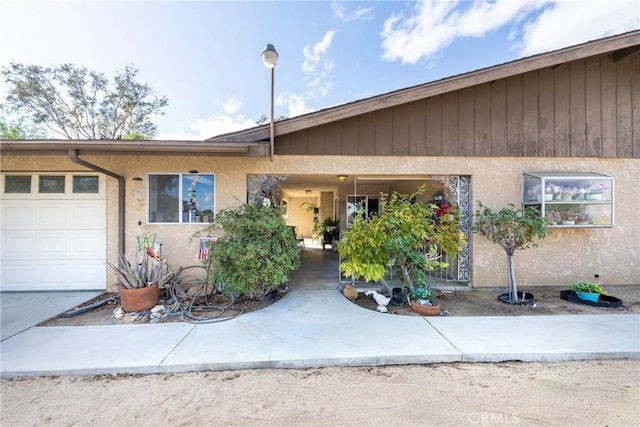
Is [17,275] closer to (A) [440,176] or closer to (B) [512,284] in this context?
(A) [440,176]

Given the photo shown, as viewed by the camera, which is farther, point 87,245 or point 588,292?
point 87,245

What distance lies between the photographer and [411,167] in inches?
219

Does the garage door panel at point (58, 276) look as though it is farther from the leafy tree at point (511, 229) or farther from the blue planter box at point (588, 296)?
the blue planter box at point (588, 296)

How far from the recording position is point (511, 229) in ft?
15.9

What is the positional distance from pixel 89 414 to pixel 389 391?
2.59m

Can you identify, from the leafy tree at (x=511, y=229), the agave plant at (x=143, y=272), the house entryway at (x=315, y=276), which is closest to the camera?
the agave plant at (x=143, y=272)

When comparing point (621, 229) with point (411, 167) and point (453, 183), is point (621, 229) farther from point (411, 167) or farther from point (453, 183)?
point (411, 167)

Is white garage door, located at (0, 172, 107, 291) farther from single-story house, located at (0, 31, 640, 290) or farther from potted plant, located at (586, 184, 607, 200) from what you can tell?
potted plant, located at (586, 184, 607, 200)

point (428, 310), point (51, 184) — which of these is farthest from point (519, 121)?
point (51, 184)

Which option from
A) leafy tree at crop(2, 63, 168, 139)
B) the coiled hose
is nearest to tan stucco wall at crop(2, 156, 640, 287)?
the coiled hose

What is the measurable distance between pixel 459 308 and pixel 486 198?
2433 millimetres

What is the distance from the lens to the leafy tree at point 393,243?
4.57 m

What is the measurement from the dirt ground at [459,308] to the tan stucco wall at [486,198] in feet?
1.82

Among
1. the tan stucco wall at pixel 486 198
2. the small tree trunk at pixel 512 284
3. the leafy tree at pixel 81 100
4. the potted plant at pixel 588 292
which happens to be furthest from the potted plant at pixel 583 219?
the leafy tree at pixel 81 100
